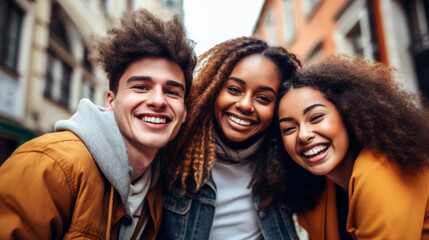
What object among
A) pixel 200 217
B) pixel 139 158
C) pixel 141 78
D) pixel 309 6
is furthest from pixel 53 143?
pixel 309 6

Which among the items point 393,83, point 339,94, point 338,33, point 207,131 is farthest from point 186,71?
point 338,33

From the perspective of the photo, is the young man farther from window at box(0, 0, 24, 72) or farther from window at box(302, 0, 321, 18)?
window at box(302, 0, 321, 18)

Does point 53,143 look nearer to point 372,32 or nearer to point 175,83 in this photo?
point 175,83

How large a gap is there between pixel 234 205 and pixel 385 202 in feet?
3.87

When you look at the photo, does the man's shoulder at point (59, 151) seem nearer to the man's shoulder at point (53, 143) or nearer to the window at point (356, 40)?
the man's shoulder at point (53, 143)

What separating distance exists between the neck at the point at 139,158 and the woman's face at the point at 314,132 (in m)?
0.95

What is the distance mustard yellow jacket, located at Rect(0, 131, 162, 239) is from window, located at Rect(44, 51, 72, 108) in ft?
28.3

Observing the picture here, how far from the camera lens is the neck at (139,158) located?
2.12m

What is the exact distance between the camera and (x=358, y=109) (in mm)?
2027

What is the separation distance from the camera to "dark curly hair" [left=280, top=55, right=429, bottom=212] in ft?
6.12

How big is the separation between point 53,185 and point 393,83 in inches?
86.9

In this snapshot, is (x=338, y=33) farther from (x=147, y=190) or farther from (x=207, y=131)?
(x=147, y=190)

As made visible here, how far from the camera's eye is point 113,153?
1.87 m

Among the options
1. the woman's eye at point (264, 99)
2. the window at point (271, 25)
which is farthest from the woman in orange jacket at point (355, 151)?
the window at point (271, 25)
